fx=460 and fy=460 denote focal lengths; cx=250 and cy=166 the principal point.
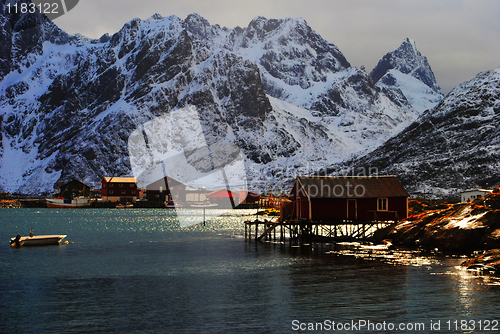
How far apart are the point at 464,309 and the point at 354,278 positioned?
10.1 metres

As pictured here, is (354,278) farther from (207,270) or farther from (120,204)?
(120,204)

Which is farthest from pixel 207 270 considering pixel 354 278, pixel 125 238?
pixel 125 238

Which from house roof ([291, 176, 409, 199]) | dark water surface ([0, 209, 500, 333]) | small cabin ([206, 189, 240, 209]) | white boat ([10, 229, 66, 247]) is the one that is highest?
house roof ([291, 176, 409, 199])

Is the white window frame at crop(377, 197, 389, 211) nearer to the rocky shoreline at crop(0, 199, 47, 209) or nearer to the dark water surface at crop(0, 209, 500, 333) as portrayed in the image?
the dark water surface at crop(0, 209, 500, 333)

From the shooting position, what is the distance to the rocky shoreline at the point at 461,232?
41397 mm

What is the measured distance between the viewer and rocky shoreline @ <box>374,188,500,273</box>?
41397 millimetres

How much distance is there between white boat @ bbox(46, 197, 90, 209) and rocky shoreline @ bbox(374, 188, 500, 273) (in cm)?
15251

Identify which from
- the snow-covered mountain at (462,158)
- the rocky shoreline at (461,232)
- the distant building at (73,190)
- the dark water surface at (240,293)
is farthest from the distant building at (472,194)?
the distant building at (73,190)

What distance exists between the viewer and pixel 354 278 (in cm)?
3541

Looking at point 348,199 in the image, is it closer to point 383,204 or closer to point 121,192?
point 383,204

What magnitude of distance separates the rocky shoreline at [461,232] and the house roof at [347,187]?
15.1 ft

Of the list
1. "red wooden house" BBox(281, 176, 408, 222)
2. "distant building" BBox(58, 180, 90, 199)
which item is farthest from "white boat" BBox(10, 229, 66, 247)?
"distant building" BBox(58, 180, 90, 199)

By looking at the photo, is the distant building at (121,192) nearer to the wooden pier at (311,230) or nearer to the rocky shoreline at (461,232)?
the wooden pier at (311,230)

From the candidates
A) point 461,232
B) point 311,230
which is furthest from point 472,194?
point 461,232
